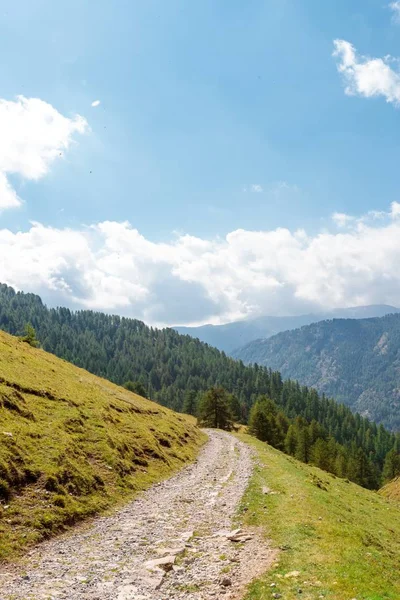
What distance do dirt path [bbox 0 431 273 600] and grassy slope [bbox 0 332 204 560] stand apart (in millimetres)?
1684

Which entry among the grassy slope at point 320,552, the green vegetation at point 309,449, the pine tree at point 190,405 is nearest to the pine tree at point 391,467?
the green vegetation at point 309,449

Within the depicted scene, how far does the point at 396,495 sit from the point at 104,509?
62.7 meters

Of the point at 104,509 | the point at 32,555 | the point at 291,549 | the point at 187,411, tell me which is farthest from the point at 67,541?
the point at 187,411

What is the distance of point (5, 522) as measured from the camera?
57.0ft

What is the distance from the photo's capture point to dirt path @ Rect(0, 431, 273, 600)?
1277cm

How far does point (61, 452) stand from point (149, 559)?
12.6 meters

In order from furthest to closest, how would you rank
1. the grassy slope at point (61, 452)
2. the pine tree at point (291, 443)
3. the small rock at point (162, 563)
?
1. the pine tree at point (291, 443)
2. the grassy slope at point (61, 452)
3. the small rock at point (162, 563)

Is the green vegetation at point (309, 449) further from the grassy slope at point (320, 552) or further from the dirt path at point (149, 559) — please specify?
the dirt path at point (149, 559)

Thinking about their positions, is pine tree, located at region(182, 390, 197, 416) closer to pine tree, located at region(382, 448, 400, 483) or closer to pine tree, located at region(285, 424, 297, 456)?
pine tree, located at region(285, 424, 297, 456)

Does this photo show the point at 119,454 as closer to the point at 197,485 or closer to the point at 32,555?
the point at 197,485

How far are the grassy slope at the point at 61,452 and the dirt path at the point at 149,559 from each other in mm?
1684

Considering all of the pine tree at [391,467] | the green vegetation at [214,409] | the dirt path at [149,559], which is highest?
the dirt path at [149,559]

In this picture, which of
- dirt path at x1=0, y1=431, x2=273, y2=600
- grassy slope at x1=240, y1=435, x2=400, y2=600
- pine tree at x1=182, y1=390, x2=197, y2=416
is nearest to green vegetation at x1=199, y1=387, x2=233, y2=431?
pine tree at x1=182, y1=390, x2=197, y2=416

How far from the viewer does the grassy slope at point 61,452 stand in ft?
63.6
